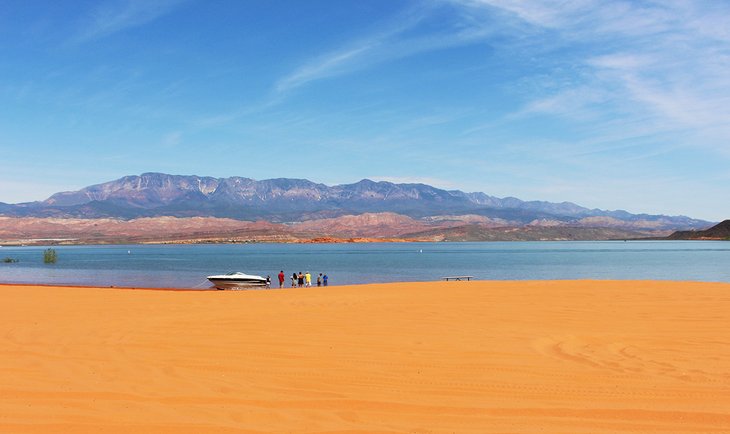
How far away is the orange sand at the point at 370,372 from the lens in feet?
25.0

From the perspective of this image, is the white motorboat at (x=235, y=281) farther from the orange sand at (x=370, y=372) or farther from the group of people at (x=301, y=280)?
the orange sand at (x=370, y=372)

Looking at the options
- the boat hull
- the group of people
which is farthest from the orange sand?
the boat hull

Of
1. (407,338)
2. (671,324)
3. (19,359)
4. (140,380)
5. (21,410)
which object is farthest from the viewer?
(671,324)

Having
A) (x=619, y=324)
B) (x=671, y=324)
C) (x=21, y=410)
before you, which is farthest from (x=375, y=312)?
(x=21, y=410)

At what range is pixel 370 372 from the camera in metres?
10.4

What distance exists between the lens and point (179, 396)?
870 cm

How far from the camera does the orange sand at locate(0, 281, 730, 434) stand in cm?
762

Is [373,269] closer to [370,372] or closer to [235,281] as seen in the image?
[235,281]

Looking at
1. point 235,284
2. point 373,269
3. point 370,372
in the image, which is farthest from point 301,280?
point 370,372

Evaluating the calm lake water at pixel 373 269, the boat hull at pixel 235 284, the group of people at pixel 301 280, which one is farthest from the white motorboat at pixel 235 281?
the calm lake water at pixel 373 269

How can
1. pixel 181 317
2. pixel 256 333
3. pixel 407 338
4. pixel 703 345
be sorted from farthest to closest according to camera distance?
pixel 181 317, pixel 256 333, pixel 407 338, pixel 703 345

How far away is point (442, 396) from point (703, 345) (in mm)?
7341

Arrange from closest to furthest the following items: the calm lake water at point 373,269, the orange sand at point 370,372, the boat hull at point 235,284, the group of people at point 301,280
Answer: the orange sand at point 370,372 < the group of people at point 301,280 < the boat hull at point 235,284 < the calm lake water at point 373,269

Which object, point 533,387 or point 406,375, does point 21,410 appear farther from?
point 533,387
